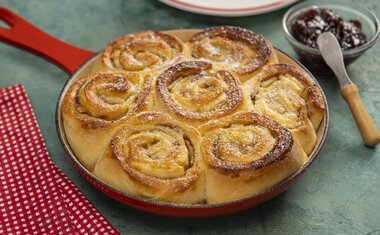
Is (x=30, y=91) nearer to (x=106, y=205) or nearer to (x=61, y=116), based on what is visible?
(x=61, y=116)

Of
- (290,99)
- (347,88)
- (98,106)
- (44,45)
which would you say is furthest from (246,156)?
(44,45)

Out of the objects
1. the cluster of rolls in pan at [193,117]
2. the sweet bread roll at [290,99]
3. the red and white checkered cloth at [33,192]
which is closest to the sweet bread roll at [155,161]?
the cluster of rolls in pan at [193,117]

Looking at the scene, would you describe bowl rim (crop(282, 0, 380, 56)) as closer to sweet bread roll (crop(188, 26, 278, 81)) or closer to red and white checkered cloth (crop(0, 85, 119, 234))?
sweet bread roll (crop(188, 26, 278, 81))

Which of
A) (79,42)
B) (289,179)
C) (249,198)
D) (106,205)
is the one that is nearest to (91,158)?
(106,205)

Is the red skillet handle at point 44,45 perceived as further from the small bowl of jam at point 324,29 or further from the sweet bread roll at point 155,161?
the small bowl of jam at point 324,29

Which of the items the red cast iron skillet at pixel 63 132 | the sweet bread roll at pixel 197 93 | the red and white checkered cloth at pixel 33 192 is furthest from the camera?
the sweet bread roll at pixel 197 93

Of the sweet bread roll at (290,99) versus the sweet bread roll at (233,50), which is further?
the sweet bread roll at (233,50)

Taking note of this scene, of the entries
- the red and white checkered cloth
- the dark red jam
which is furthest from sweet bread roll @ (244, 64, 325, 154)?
the red and white checkered cloth
